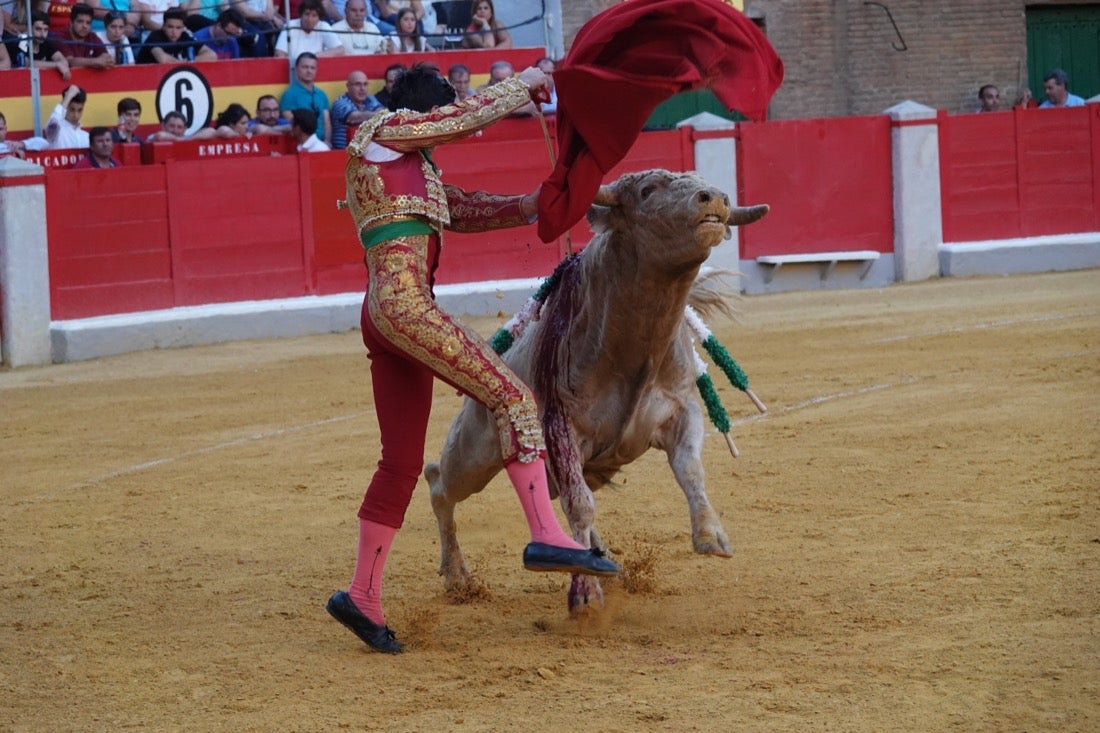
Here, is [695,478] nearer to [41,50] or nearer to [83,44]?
[83,44]

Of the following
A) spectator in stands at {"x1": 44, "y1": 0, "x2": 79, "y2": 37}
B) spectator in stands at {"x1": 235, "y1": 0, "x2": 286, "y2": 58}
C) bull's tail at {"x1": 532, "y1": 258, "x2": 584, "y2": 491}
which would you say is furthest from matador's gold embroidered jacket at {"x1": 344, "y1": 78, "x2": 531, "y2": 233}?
spectator in stands at {"x1": 235, "y1": 0, "x2": 286, "y2": 58}

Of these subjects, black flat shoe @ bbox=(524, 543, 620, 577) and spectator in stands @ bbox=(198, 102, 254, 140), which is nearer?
black flat shoe @ bbox=(524, 543, 620, 577)

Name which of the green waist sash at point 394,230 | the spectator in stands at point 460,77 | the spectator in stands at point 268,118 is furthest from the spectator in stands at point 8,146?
the green waist sash at point 394,230

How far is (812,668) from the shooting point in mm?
3584

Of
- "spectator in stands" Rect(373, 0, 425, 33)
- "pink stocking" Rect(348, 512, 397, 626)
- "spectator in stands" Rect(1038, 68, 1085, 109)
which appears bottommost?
"pink stocking" Rect(348, 512, 397, 626)

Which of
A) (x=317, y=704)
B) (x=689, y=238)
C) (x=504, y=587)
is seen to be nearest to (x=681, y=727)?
(x=317, y=704)

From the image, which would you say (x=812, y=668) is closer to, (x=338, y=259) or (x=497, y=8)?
(x=338, y=259)

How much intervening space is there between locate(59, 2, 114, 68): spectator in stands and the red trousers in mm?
7925

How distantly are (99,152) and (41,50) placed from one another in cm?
130

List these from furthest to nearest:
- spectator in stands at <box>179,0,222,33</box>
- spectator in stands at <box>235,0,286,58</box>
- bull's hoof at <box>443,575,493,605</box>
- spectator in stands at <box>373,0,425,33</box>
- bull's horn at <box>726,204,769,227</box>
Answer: spectator in stands at <box>373,0,425,33</box> → spectator in stands at <box>235,0,286,58</box> → spectator in stands at <box>179,0,222,33</box> → bull's hoof at <box>443,575,493,605</box> → bull's horn at <box>726,204,769,227</box>

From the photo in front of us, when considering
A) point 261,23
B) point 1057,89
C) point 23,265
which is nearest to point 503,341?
point 23,265

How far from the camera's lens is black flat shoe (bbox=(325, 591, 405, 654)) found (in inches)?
154

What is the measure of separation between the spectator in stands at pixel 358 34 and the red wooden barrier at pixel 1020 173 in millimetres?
4624

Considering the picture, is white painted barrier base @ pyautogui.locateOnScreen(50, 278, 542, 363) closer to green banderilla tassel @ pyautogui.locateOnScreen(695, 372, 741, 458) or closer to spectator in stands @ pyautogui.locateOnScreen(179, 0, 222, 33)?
spectator in stands @ pyautogui.locateOnScreen(179, 0, 222, 33)
